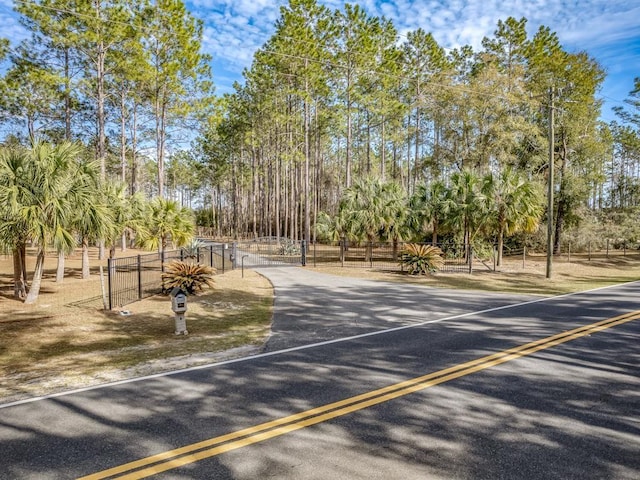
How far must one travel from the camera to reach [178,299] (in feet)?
28.9

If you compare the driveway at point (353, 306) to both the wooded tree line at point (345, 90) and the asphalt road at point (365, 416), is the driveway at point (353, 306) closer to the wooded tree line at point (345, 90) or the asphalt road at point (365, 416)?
the asphalt road at point (365, 416)

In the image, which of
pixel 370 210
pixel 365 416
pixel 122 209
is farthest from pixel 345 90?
pixel 365 416

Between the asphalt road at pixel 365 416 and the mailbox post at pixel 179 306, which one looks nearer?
the asphalt road at pixel 365 416

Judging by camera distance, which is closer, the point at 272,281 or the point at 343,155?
the point at 272,281

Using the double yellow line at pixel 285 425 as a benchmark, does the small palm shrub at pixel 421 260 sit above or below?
above

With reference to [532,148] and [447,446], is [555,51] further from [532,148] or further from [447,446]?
[447,446]

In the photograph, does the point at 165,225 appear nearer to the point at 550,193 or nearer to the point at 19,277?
the point at 19,277

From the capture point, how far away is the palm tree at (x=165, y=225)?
20.7m

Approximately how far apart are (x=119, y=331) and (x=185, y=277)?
14.3 feet

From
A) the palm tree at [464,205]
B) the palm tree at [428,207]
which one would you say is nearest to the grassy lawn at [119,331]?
the palm tree at [464,205]

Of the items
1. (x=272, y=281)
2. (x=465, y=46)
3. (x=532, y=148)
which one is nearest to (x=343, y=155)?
(x=465, y=46)

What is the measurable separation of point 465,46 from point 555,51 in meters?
8.19

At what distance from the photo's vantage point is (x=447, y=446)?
408 centimetres

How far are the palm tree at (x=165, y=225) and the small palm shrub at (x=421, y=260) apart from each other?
1175 cm
